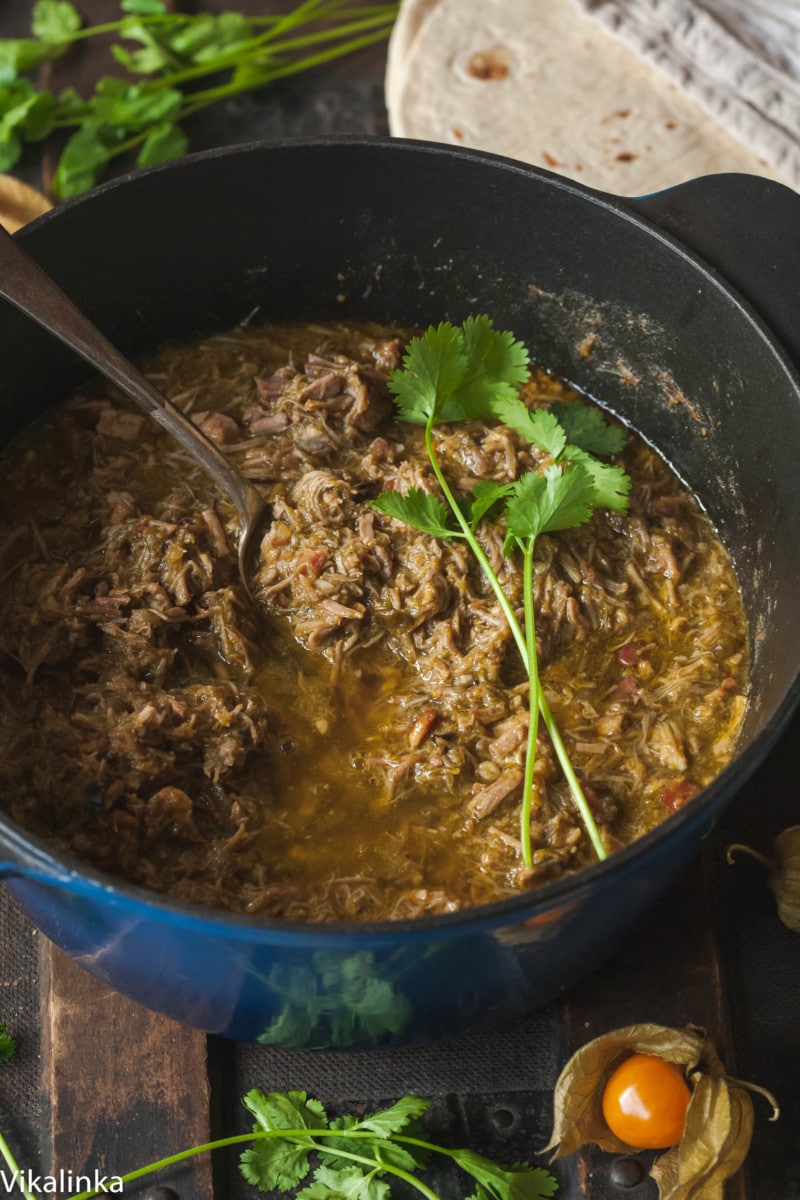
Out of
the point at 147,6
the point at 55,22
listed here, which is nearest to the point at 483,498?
the point at 147,6

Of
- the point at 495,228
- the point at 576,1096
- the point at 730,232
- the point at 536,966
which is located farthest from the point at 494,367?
the point at 576,1096

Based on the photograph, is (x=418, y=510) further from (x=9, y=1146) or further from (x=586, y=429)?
(x=9, y=1146)

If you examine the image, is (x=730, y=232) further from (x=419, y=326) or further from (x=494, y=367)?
(x=419, y=326)

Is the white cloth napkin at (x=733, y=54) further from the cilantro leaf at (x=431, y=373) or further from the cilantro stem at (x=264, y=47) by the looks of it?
the cilantro leaf at (x=431, y=373)

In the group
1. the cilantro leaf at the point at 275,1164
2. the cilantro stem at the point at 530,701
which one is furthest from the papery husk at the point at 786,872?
the cilantro leaf at the point at 275,1164

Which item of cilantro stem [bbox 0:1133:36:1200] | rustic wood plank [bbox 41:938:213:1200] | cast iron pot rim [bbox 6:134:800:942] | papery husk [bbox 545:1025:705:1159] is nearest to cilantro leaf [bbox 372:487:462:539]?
cast iron pot rim [bbox 6:134:800:942]

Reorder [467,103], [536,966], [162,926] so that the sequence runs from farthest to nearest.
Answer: [467,103]
[536,966]
[162,926]
